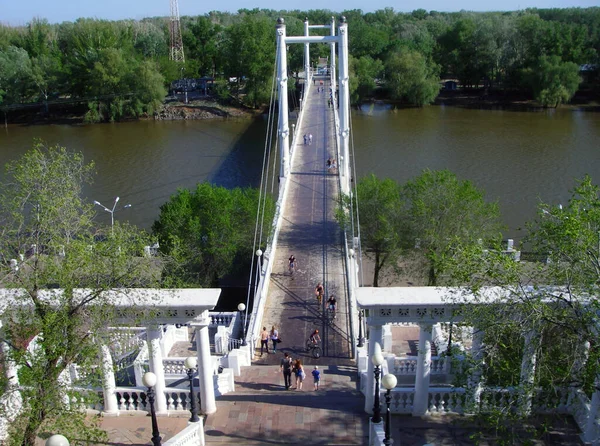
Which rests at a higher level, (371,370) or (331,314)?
(371,370)

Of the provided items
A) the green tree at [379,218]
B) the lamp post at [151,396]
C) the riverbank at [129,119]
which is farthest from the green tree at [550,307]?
the riverbank at [129,119]

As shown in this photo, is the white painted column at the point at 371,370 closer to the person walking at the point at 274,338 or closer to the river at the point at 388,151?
the person walking at the point at 274,338

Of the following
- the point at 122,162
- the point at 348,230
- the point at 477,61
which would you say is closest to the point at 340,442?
the point at 348,230

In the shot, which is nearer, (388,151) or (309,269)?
(309,269)

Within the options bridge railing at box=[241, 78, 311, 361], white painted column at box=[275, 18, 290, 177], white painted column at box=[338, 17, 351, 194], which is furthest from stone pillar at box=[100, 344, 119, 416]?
white painted column at box=[338, 17, 351, 194]

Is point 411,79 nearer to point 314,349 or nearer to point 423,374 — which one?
point 314,349

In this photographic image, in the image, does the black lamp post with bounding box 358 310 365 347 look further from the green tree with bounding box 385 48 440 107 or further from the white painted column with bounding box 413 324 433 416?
the green tree with bounding box 385 48 440 107

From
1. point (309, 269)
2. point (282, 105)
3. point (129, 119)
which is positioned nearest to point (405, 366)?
point (309, 269)
